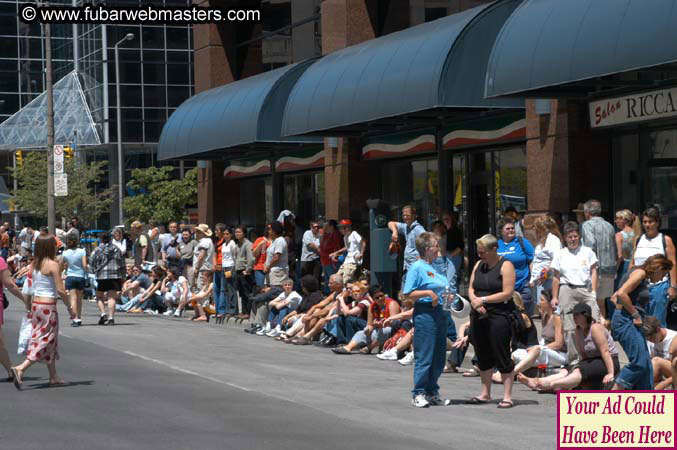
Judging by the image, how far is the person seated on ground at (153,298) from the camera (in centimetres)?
2666

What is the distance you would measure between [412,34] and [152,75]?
54616 mm

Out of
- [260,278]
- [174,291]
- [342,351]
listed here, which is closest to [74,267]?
[260,278]

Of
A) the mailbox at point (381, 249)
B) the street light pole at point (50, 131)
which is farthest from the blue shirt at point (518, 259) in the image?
the street light pole at point (50, 131)

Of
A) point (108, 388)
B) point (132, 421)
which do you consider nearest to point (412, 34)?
point (108, 388)

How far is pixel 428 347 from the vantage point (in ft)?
39.5

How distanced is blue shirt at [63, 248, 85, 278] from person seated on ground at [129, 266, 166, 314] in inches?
183

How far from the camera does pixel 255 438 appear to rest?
976 cm

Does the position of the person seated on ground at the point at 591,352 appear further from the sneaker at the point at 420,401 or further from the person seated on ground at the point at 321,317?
the person seated on ground at the point at 321,317

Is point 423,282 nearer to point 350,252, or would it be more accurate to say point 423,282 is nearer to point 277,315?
point 350,252

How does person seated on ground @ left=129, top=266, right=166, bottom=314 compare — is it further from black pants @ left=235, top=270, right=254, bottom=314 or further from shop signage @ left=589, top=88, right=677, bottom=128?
shop signage @ left=589, top=88, right=677, bottom=128

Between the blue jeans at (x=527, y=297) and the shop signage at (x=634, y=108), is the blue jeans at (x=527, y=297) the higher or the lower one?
the lower one

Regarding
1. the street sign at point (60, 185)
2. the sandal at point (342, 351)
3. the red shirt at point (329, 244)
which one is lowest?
the sandal at point (342, 351)

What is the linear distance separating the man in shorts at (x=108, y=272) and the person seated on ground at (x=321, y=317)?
15.2 feet

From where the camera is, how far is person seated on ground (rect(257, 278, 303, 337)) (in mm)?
20562
